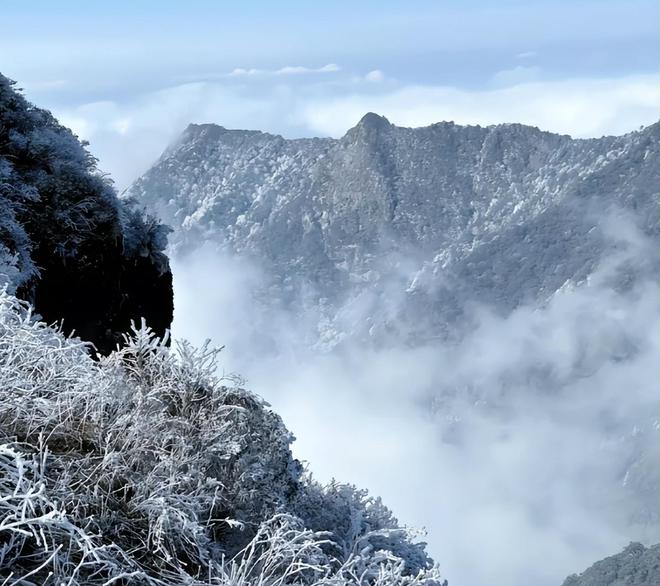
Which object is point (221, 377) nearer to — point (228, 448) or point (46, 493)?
point (228, 448)

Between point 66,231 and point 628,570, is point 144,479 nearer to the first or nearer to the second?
point 66,231

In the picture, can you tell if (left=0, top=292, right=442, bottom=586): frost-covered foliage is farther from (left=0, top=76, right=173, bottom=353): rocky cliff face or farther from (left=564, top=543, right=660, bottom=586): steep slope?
(left=564, top=543, right=660, bottom=586): steep slope

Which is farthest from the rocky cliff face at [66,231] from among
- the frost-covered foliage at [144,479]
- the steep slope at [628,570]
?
the steep slope at [628,570]

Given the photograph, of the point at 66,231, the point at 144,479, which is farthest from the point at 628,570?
the point at 144,479

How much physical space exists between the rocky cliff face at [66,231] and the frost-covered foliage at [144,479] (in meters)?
4.26

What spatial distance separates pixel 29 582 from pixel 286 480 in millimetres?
3307

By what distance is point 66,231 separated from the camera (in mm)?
11344

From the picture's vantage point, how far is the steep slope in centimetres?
9169

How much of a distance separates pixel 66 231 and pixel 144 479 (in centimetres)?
692

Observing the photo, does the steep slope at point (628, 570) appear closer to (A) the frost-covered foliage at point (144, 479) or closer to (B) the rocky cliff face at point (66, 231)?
(B) the rocky cliff face at point (66, 231)

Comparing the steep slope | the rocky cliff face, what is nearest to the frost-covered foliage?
the rocky cliff face

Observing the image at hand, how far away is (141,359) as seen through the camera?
270 inches

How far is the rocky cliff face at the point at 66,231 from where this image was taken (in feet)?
34.9

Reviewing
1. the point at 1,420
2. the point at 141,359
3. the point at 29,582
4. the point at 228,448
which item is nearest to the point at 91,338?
the point at 141,359
